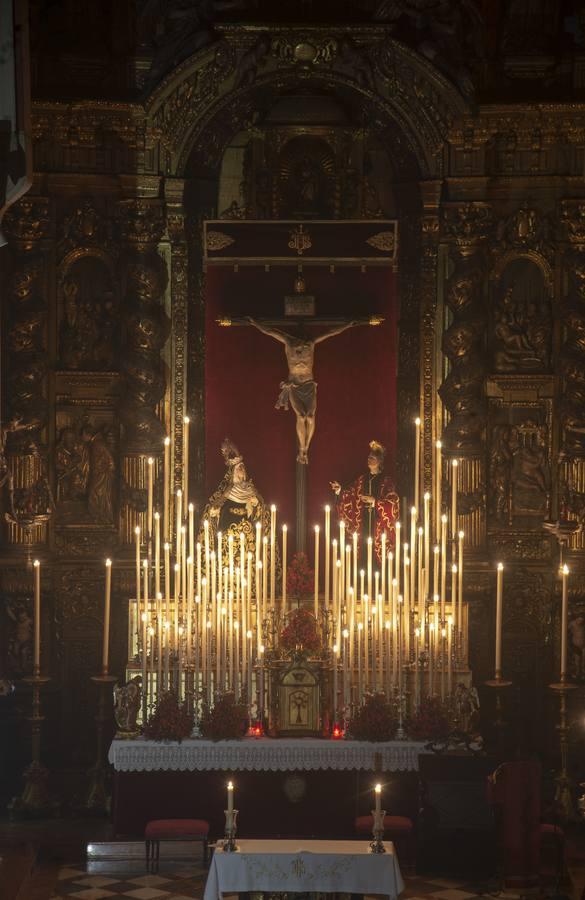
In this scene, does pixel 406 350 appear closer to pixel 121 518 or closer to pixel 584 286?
pixel 584 286

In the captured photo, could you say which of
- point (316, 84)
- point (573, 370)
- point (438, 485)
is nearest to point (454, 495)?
point (438, 485)

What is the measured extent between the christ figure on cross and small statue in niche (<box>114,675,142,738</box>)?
396cm

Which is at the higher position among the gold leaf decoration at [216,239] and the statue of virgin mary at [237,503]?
the gold leaf decoration at [216,239]

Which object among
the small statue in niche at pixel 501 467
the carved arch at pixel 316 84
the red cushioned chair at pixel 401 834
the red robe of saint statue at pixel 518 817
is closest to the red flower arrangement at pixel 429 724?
the red cushioned chair at pixel 401 834

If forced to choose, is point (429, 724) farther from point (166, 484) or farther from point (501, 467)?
point (166, 484)

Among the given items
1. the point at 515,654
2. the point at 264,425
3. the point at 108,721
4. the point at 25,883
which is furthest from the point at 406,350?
the point at 25,883

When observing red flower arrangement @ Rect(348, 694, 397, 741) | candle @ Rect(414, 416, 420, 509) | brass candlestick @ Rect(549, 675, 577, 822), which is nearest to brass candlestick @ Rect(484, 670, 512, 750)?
brass candlestick @ Rect(549, 675, 577, 822)

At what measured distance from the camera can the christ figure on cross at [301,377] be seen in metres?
22.0

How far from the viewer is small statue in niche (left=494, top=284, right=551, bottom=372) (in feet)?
71.7

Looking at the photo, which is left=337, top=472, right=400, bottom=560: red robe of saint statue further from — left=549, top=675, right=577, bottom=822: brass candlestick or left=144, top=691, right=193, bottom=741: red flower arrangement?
left=144, top=691, right=193, bottom=741: red flower arrangement

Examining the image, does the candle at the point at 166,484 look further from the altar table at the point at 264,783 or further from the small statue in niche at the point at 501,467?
the small statue in niche at the point at 501,467

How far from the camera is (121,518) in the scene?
21828mm

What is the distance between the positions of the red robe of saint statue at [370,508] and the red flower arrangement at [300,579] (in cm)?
64

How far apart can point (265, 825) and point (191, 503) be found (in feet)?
12.3
